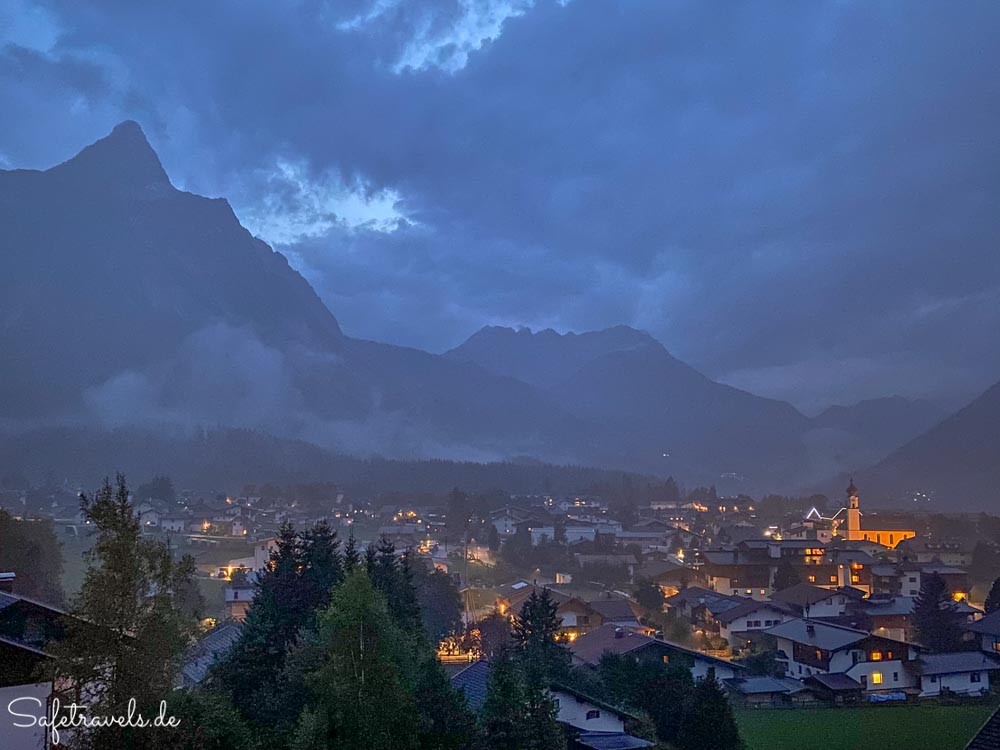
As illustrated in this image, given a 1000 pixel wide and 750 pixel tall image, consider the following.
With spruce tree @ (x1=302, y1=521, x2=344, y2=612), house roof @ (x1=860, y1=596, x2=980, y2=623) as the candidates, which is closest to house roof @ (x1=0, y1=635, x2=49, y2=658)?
spruce tree @ (x1=302, y1=521, x2=344, y2=612)

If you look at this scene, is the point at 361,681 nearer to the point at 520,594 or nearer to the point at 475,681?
the point at 475,681

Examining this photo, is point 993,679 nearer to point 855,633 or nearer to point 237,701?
point 855,633

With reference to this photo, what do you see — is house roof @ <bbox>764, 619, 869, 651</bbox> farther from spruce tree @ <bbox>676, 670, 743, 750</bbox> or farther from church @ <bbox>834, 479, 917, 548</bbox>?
church @ <bbox>834, 479, 917, 548</bbox>

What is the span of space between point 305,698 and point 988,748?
12381 mm

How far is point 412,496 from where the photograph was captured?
130m

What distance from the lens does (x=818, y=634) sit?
39.2 metres

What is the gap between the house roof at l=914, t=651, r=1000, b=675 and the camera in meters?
36.2

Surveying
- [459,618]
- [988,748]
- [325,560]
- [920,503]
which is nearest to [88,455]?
[459,618]

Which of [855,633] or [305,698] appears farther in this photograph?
[855,633]

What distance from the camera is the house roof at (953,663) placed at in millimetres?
36219

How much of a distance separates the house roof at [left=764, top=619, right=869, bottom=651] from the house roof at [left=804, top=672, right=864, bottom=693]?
4.00 feet

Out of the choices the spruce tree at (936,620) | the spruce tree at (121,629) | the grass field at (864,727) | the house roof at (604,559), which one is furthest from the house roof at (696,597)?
the spruce tree at (121,629)

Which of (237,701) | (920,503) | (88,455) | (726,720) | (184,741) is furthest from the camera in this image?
(920,503)

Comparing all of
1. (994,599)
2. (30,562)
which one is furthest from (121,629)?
(994,599)
